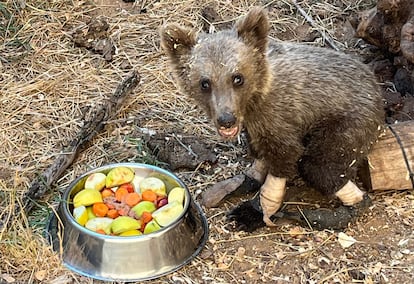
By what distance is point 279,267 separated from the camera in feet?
12.0

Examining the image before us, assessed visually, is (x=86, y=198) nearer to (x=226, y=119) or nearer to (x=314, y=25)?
(x=226, y=119)

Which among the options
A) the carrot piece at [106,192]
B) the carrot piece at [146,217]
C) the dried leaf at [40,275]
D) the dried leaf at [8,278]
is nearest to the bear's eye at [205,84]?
the carrot piece at [146,217]

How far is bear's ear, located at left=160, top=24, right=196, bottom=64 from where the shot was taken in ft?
11.7

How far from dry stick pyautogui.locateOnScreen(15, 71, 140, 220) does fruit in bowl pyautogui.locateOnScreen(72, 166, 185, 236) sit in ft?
0.92

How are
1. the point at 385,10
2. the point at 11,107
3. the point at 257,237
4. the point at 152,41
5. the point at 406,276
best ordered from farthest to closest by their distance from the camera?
the point at 152,41, the point at 11,107, the point at 385,10, the point at 257,237, the point at 406,276

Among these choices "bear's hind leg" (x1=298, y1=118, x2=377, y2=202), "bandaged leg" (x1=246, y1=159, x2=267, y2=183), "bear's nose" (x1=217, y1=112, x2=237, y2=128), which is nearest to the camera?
"bear's nose" (x1=217, y1=112, x2=237, y2=128)

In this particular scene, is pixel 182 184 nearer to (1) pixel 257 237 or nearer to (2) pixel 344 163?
(1) pixel 257 237

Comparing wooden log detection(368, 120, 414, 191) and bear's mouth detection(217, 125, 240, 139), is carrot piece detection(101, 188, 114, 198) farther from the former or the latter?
wooden log detection(368, 120, 414, 191)

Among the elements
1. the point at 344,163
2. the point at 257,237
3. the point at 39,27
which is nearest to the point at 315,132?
the point at 344,163

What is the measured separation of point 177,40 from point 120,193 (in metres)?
0.86

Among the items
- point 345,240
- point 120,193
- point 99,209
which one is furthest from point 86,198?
point 345,240

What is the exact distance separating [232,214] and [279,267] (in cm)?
45

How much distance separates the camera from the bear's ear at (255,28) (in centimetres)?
350

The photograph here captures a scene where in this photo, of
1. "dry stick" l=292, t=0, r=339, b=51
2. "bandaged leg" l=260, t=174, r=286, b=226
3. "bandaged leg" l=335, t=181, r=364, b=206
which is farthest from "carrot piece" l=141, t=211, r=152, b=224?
"dry stick" l=292, t=0, r=339, b=51
